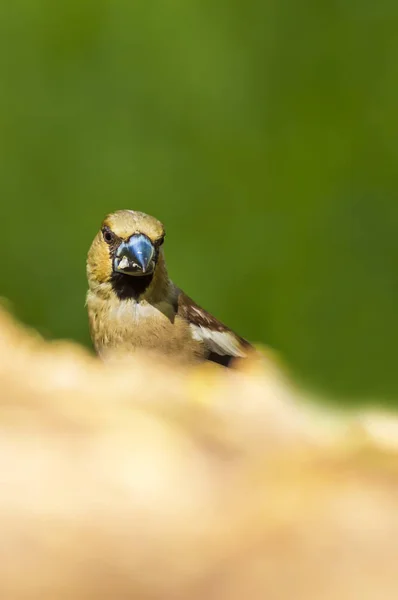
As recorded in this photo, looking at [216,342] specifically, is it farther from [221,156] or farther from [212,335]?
[221,156]

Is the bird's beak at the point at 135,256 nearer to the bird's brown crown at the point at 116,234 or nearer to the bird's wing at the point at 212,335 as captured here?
the bird's brown crown at the point at 116,234

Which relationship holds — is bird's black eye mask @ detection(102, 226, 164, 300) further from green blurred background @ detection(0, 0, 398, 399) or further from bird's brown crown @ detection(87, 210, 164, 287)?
green blurred background @ detection(0, 0, 398, 399)

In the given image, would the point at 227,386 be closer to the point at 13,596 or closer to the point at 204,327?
the point at 13,596

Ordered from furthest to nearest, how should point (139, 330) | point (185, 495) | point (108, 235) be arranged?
point (108, 235) → point (139, 330) → point (185, 495)

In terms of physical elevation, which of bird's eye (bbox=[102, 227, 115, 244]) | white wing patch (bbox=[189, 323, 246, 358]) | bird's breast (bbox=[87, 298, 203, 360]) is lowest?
bird's breast (bbox=[87, 298, 203, 360])

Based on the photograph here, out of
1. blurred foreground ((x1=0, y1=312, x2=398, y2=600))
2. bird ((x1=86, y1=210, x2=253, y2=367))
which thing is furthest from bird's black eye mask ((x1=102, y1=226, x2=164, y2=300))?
blurred foreground ((x1=0, y1=312, x2=398, y2=600))

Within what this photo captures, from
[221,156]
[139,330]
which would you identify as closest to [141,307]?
[139,330]
